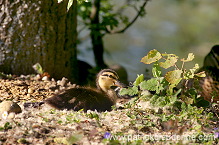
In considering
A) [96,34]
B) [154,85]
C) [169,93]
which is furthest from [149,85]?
[96,34]

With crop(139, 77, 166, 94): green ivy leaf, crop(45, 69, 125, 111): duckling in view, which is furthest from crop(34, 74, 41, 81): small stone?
crop(139, 77, 166, 94): green ivy leaf

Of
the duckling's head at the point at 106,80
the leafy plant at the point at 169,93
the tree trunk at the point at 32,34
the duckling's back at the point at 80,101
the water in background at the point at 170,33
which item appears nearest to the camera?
the leafy plant at the point at 169,93

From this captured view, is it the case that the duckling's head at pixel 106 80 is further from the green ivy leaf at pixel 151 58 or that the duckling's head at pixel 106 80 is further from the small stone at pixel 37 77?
the green ivy leaf at pixel 151 58

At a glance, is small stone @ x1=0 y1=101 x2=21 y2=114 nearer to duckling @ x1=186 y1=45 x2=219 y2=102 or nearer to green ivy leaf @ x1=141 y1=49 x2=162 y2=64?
green ivy leaf @ x1=141 y1=49 x2=162 y2=64

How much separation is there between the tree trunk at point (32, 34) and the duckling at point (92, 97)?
1020mm

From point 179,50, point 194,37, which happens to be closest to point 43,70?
point 179,50

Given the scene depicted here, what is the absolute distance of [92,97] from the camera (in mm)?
5008

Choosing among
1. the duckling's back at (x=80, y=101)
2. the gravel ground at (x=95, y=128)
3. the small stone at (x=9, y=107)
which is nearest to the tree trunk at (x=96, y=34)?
the duckling's back at (x=80, y=101)

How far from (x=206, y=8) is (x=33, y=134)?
41.0 feet

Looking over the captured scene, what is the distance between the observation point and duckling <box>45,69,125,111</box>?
4688 millimetres

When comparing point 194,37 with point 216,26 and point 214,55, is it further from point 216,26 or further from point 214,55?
point 214,55

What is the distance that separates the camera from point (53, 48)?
624cm

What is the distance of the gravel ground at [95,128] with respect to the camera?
3488mm

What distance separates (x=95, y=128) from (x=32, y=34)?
2.56m
